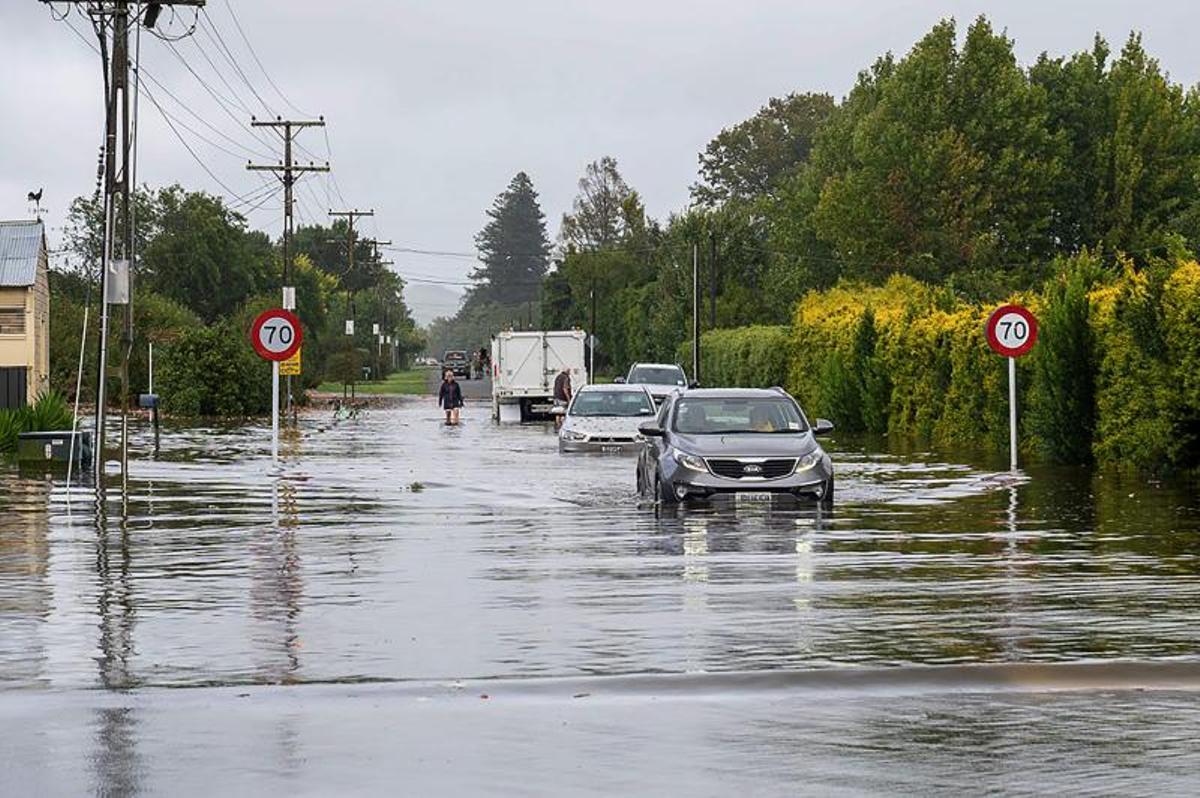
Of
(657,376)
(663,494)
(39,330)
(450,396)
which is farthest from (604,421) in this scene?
(39,330)

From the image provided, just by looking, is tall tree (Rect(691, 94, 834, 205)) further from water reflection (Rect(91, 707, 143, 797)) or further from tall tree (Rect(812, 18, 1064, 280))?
Result: water reflection (Rect(91, 707, 143, 797))

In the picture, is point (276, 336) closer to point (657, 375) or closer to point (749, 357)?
point (657, 375)

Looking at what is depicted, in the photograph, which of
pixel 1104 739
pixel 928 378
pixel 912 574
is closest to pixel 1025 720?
pixel 1104 739

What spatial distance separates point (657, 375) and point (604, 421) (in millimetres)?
22493

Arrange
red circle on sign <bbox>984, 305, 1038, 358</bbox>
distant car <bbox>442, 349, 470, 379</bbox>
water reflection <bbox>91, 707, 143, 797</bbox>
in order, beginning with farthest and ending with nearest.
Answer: distant car <bbox>442, 349, 470, 379</bbox>, red circle on sign <bbox>984, 305, 1038, 358</bbox>, water reflection <bbox>91, 707, 143, 797</bbox>

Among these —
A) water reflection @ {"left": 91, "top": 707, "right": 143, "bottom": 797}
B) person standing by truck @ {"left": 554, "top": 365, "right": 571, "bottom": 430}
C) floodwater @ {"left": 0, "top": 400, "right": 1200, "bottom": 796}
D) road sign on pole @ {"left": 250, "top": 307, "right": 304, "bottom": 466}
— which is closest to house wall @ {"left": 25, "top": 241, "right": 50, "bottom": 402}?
person standing by truck @ {"left": 554, "top": 365, "right": 571, "bottom": 430}

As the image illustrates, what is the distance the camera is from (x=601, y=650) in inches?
512

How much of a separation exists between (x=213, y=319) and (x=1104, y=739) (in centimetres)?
11567

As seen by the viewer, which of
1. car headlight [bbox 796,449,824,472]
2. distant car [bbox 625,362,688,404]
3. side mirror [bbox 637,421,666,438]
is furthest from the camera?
distant car [bbox 625,362,688,404]

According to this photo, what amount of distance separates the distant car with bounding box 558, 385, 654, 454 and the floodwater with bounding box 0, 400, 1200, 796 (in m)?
15.5

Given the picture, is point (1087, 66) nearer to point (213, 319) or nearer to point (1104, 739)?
point (213, 319)

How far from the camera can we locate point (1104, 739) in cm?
986

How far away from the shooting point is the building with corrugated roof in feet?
237

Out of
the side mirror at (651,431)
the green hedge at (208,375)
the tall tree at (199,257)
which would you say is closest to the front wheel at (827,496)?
the side mirror at (651,431)
